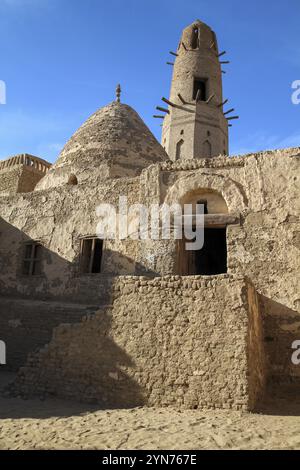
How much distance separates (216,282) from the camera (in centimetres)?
605

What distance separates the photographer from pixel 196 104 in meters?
22.1

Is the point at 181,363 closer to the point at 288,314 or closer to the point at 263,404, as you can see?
the point at 263,404

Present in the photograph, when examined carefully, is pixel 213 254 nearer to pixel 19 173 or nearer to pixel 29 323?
pixel 29 323

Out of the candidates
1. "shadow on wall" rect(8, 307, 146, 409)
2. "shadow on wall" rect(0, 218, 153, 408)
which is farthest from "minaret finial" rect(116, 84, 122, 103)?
"shadow on wall" rect(8, 307, 146, 409)

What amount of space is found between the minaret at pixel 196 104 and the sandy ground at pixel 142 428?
17059 millimetres

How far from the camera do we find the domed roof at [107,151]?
12.1 metres

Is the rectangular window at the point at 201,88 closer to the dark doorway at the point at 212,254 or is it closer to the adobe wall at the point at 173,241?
the dark doorway at the point at 212,254

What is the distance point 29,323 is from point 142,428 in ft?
17.6

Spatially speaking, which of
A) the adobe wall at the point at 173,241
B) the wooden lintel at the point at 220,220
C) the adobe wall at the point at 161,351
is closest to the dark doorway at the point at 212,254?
the wooden lintel at the point at 220,220

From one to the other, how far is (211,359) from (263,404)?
142cm

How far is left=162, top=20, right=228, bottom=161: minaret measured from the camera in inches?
856

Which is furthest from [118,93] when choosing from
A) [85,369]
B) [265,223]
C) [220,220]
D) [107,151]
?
[85,369]

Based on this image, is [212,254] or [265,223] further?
[212,254]

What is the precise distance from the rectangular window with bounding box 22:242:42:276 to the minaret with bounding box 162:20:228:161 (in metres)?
12.2
